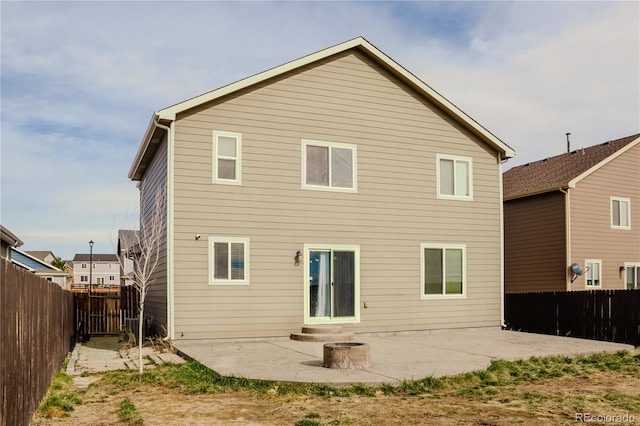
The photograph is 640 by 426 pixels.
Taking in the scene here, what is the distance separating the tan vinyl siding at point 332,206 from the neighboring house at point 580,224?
5.74 m

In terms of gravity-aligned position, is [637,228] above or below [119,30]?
below

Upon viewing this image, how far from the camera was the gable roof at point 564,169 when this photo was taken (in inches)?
975

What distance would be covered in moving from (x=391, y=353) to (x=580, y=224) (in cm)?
1379

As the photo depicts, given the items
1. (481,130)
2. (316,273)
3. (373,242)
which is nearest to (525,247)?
(481,130)

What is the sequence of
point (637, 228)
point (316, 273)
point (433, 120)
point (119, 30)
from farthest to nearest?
point (637, 228)
point (433, 120)
point (316, 273)
point (119, 30)

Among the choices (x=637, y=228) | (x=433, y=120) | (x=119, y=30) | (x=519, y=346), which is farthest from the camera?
(x=637, y=228)

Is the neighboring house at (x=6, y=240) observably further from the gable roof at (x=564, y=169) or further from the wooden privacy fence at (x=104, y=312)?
the gable roof at (x=564, y=169)

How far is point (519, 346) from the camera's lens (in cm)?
1491

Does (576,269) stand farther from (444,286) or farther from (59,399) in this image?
(59,399)

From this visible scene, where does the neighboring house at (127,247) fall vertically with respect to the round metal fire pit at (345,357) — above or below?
above

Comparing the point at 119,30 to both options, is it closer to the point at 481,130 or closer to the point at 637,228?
the point at 481,130

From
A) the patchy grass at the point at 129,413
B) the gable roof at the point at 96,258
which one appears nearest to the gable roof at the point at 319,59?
the patchy grass at the point at 129,413

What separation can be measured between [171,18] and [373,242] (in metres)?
8.06

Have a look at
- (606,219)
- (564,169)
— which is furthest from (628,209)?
(564,169)
